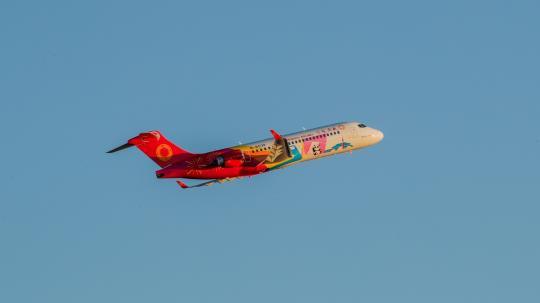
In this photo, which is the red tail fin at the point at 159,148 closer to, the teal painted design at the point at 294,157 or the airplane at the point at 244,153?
the airplane at the point at 244,153

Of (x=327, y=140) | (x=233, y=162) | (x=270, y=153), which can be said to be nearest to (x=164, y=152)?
(x=233, y=162)

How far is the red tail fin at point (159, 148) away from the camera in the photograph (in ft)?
488

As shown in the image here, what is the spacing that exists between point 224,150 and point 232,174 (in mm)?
2645

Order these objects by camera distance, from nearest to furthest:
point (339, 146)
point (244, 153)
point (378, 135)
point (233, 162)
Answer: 1. point (233, 162)
2. point (244, 153)
3. point (339, 146)
4. point (378, 135)

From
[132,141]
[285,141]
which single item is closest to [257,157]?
[285,141]

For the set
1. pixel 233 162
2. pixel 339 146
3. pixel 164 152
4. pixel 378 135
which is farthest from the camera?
pixel 378 135

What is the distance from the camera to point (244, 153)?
484 feet

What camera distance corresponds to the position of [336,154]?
156 metres

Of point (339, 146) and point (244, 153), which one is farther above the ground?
point (339, 146)

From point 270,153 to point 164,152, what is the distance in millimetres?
11297

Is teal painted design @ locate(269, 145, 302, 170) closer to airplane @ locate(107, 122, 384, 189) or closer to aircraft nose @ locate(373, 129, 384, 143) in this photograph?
airplane @ locate(107, 122, 384, 189)

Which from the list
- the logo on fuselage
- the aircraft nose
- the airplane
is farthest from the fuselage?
the aircraft nose

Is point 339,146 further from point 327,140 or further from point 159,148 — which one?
point 159,148

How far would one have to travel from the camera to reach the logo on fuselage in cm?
14938
